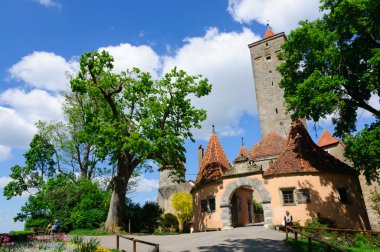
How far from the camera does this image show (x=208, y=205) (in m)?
22.7

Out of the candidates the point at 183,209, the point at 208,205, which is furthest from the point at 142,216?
the point at 183,209

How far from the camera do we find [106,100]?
22234 millimetres

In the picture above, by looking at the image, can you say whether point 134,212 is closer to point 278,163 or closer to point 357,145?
point 278,163

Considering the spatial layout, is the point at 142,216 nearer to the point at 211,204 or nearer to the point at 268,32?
the point at 211,204

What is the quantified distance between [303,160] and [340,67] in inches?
262

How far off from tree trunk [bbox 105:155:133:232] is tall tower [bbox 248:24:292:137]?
22217mm

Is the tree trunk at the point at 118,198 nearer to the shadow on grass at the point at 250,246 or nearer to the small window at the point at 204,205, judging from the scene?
the small window at the point at 204,205

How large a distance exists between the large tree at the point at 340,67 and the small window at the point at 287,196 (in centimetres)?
448

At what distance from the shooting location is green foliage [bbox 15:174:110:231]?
77.0 feet

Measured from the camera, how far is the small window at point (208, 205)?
885 inches

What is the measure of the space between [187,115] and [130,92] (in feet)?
15.3

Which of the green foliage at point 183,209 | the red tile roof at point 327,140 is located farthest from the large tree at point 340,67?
the green foliage at point 183,209

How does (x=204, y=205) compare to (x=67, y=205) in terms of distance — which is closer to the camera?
(x=204, y=205)

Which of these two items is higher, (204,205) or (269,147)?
(269,147)
